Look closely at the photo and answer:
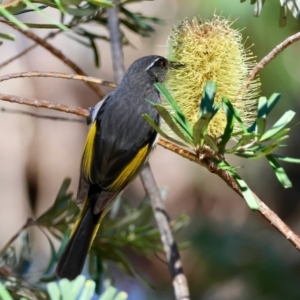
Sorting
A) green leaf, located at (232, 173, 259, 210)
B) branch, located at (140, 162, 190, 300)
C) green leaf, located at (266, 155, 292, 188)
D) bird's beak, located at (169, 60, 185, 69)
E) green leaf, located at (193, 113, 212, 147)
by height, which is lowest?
branch, located at (140, 162, 190, 300)

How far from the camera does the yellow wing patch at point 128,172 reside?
1.45 meters

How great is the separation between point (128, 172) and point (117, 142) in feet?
0.30

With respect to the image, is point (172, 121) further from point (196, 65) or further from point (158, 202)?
point (158, 202)

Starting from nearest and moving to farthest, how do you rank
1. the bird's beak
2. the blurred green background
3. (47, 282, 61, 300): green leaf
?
(47, 282, 61, 300): green leaf
the bird's beak
the blurred green background

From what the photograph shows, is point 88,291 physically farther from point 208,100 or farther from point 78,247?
point 78,247

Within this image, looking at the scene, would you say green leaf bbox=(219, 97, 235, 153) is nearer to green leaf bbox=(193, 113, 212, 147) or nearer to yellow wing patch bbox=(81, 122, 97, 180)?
green leaf bbox=(193, 113, 212, 147)

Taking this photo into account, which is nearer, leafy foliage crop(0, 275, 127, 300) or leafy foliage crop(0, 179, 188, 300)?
leafy foliage crop(0, 275, 127, 300)

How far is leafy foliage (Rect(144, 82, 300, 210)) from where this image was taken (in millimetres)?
694

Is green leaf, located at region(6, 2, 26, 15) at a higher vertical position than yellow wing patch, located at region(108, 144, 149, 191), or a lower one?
higher

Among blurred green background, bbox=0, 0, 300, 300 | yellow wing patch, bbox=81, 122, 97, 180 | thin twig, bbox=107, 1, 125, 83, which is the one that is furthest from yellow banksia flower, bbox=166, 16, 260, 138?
blurred green background, bbox=0, 0, 300, 300

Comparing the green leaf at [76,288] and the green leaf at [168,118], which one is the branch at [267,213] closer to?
the green leaf at [168,118]

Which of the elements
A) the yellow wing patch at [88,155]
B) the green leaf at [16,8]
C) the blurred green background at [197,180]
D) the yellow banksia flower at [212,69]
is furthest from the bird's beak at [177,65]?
the blurred green background at [197,180]

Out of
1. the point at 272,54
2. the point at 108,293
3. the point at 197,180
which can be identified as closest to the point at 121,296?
the point at 108,293

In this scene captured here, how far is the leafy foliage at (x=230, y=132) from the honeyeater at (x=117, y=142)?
1.89ft
